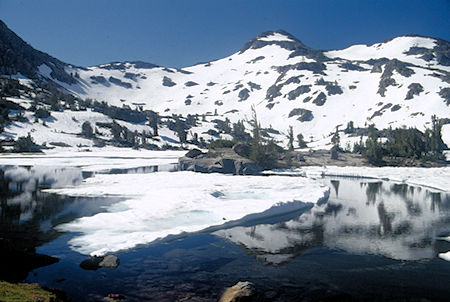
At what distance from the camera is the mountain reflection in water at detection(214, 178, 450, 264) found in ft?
50.3

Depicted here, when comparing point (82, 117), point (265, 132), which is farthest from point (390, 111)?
point (82, 117)

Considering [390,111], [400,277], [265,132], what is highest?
[390,111]

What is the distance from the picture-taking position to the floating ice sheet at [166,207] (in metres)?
16.0

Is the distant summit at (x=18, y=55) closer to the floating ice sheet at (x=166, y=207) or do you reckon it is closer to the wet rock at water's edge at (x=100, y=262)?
the floating ice sheet at (x=166, y=207)

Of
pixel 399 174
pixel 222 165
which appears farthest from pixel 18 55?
pixel 399 174

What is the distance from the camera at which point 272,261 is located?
44.8ft

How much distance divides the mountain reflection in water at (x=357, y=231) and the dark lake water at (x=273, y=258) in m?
0.06

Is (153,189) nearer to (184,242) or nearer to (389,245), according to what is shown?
(184,242)

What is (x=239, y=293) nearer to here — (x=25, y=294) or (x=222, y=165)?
(x=25, y=294)

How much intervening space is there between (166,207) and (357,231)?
12665 millimetres

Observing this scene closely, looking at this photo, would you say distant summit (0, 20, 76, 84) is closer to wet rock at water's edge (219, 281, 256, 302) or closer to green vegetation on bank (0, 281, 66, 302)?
green vegetation on bank (0, 281, 66, 302)

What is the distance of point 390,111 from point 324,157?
91.3 meters

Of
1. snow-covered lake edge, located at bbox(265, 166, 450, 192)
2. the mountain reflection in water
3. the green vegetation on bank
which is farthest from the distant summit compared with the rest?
the green vegetation on bank

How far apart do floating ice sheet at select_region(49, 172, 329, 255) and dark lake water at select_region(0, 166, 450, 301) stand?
93cm
